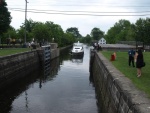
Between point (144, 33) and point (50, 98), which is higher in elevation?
point (144, 33)

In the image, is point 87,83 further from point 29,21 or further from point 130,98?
point 29,21

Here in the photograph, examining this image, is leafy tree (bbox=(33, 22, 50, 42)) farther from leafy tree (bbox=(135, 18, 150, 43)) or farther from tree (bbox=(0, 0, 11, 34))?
leafy tree (bbox=(135, 18, 150, 43))

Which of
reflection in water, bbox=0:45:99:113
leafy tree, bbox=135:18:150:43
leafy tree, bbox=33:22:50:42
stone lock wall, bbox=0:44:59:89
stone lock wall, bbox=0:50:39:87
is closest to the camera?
reflection in water, bbox=0:45:99:113

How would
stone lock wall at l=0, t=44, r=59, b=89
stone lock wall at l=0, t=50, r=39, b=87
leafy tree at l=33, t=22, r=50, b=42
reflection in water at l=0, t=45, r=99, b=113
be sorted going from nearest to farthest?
reflection in water at l=0, t=45, r=99, b=113 → stone lock wall at l=0, t=50, r=39, b=87 → stone lock wall at l=0, t=44, r=59, b=89 → leafy tree at l=33, t=22, r=50, b=42

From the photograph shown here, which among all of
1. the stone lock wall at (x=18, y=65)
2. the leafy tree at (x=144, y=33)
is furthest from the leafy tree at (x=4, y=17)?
the leafy tree at (x=144, y=33)

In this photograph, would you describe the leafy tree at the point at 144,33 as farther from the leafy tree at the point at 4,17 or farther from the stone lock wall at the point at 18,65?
the leafy tree at the point at 4,17


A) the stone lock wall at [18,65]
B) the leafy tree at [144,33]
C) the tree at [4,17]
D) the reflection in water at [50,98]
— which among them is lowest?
the reflection in water at [50,98]

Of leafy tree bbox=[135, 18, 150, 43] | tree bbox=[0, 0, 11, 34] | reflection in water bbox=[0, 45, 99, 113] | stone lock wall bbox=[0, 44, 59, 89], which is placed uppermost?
tree bbox=[0, 0, 11, 34]

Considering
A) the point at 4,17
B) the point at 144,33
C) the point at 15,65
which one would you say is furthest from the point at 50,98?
the point at 144,33

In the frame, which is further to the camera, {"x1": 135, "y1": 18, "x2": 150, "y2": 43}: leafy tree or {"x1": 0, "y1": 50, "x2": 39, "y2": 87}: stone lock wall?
{"x1": 135, "y1": 18, "x2": 150, "y2": 43}: leafy tree

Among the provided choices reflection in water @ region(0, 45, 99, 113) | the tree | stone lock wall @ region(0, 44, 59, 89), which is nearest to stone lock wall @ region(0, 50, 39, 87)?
stone lock wall @ region(0, 44, 59, 89)

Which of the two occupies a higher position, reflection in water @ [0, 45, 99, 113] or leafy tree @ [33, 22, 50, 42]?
leafy tree @ [33, 22, 50, 42]

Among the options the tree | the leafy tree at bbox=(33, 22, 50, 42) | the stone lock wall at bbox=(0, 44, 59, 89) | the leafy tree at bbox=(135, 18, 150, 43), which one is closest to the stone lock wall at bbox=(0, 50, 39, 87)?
the stone lock wall at bbox=(0, 44, 59, 89)

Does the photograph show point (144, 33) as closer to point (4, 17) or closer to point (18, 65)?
point (4, 17)
